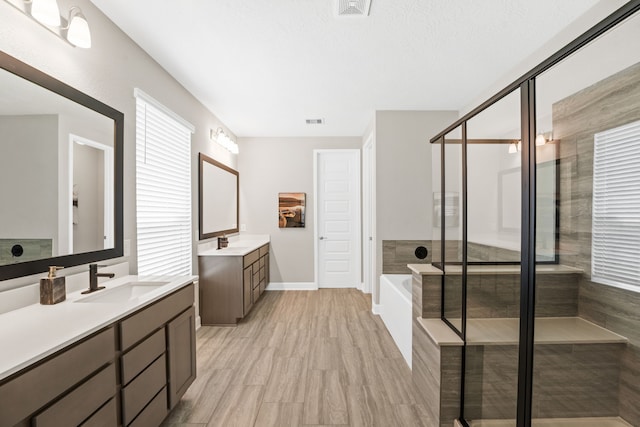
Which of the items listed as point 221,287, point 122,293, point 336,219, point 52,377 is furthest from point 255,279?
point 52,377

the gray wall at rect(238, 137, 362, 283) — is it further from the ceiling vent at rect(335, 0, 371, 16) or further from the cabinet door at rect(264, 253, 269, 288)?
the ceiling vent at rect(335, 0, 371, 16)

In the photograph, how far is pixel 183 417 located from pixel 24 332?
4.00 feet

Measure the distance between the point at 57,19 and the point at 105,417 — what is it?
1.92 metres

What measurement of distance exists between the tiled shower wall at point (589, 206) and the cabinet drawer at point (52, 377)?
194 centimetres

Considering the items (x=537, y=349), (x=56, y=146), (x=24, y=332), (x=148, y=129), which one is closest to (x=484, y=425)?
(x=537, y=349)

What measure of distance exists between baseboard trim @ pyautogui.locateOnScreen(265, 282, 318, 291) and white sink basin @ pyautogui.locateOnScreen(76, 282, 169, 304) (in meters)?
3.36

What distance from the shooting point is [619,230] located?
1049 mm

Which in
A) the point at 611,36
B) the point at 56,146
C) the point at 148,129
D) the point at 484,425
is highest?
the point at 148,129

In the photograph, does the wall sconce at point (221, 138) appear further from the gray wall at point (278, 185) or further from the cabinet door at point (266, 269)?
the cabinet door at point (266, 269)

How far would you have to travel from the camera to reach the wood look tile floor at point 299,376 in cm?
200

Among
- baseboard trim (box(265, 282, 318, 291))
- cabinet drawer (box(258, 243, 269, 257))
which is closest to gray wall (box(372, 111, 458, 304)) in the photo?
baseboard trim (box(265, 282, 318, 291))

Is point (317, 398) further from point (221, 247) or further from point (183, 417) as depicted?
point (221, 247)

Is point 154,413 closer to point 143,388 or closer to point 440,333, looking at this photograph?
point 143,388

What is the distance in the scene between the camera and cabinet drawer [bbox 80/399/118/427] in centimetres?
124
